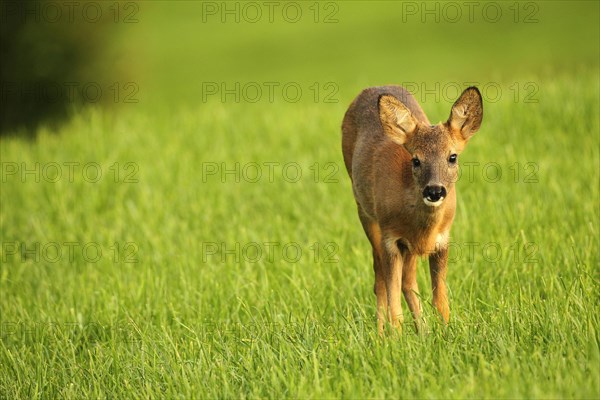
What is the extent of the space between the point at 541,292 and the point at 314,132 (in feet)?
17.9

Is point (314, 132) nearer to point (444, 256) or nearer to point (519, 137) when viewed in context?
point (519, 137)

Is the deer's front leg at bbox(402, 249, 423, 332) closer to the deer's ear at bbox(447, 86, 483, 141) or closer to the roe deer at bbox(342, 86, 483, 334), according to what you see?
the roe deer at bbox(342, 86, 483, 334)

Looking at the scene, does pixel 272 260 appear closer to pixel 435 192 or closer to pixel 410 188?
pixel 410 188

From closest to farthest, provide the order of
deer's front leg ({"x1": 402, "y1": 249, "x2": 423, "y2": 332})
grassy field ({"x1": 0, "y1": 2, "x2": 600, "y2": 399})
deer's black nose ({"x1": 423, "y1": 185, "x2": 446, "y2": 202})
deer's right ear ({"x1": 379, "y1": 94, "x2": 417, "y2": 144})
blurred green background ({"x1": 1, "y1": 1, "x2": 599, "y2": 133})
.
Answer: deer's black nose ({"x1": 423, "y1": 185, "x2": 446, "y2": 202}), grassy field ({"x1": 0, "y1": 2, "x2": 600, "y2": 399}), deer's right ear ({"x1": 379, "y1": 94, "x2": 417, "y2": 144}), deer's front leg ({"x1": 402, "y1": 249, "x2": 423, "y2": 332}), blurred green background ({"x1": 1, "y1": 1, "x2": 599, "y2": 133})

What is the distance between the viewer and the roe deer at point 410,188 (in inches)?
192

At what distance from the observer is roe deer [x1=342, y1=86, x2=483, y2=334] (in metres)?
4.87

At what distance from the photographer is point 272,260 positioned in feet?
25.3

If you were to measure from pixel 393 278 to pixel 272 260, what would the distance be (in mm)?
2690

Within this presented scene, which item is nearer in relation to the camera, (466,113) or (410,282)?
(466,113)

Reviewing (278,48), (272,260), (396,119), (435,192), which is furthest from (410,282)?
(278,48)

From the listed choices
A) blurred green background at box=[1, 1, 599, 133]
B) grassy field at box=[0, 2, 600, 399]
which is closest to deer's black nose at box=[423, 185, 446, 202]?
Answer: grassy field at box=[0, 2, 600, 399]

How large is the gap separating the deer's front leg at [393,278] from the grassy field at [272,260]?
15cm

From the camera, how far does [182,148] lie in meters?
A: 11.4

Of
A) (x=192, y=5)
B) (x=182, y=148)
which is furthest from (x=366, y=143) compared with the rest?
(x=192, y=5)
